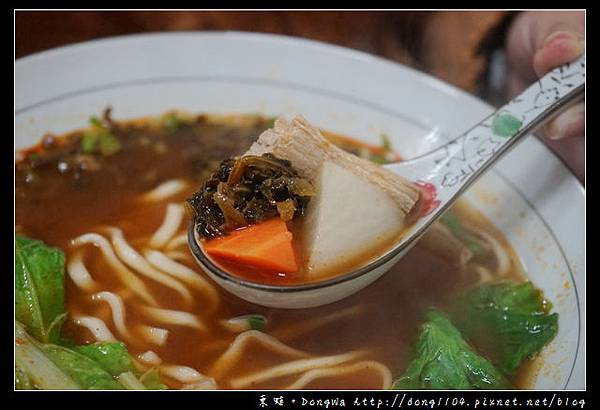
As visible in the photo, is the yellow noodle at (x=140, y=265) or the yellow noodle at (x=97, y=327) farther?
the yellow noodle at (x=140, y=265)

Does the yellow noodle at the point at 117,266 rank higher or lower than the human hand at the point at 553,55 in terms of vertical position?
lower

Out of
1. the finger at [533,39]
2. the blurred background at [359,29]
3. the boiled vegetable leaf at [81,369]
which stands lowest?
the boiled vegetable leaf at [81,369]

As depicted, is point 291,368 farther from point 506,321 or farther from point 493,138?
point 493,138

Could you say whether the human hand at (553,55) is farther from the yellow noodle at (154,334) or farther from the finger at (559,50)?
the yellow noodle at (154,334)

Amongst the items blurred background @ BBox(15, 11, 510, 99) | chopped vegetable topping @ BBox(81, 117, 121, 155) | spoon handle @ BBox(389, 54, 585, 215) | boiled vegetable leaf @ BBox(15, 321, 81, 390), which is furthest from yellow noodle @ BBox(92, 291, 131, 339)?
blurred background @ BBox(15, 11, 510, 99)

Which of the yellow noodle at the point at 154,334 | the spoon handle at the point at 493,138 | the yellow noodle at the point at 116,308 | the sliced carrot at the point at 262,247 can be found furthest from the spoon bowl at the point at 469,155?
the yellow noodle at the point at 116,308

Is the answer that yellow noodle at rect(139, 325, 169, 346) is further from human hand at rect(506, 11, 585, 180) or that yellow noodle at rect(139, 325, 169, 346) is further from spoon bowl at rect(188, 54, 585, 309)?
human hand at rect(506, 11, 585, 180)

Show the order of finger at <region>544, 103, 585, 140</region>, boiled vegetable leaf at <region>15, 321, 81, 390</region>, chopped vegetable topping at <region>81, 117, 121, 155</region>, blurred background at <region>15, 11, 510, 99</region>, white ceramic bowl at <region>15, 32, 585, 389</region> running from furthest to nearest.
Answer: blurred background at <region>15, 11, 510, 99</region> < chopped vegetable topping at <region>81, 117, 121, 155</region> < white ceramic bowl at <region>15, 32, 585, 389</region> < finger at <region>544, 103, 585, 140</region> < boiled vegetable leaf at <region>15, 321, 81, 390</region>
